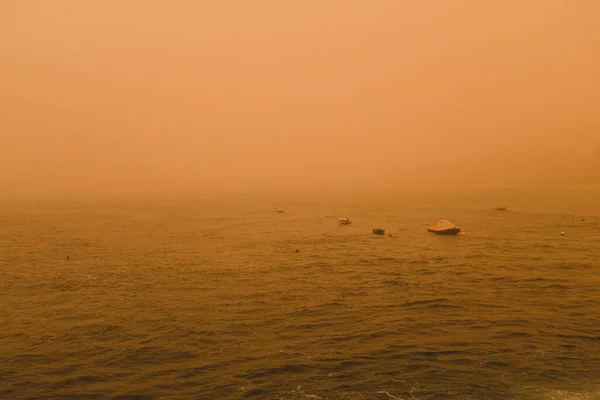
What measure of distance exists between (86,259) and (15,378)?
109ft

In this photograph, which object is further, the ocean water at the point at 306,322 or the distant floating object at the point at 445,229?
the distant floating object at the point at 445,229

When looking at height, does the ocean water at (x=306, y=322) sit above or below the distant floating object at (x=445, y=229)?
below

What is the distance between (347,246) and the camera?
59688 millimetres

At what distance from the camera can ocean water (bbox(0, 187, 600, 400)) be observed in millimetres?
20891

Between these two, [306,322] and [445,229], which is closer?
[306,322]

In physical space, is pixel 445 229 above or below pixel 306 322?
above

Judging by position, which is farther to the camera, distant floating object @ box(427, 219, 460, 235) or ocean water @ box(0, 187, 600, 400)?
distant floating object @ box(427, 219, 460, 235)

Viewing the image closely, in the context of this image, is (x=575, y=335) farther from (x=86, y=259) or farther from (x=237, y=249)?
(x=86, y=259)

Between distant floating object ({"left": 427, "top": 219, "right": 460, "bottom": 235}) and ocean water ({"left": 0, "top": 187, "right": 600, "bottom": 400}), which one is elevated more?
distant floating object ({"left": 427, "top": 219, "right": 460, "bottom": 235})

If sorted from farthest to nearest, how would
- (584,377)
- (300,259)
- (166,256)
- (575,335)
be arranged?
1. (166,256)
2. (300,259)
3. (575,335)
4. (584,377)

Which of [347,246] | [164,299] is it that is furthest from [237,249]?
[164,299]

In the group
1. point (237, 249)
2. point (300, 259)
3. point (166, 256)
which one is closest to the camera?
point (300, 259)

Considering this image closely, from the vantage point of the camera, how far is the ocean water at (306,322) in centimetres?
2089

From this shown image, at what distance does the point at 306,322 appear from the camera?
29484mm
